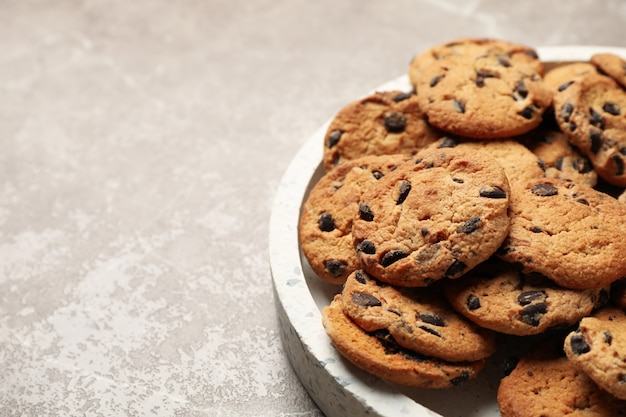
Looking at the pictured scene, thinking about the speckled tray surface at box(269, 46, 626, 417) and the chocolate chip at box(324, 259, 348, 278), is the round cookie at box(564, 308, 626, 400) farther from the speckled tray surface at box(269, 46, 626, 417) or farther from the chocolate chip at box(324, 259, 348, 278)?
the chocolate chip at box(324, 259, 348, 278)

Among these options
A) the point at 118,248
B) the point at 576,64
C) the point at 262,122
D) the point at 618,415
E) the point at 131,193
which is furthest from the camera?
the point at 262,122

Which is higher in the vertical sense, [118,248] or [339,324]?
[339,324]

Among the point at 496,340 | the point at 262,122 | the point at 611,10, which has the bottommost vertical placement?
the point at 262,122

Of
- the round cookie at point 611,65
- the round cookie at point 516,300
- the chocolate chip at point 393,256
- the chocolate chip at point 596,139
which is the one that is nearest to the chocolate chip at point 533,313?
the round cookie at point 516,300

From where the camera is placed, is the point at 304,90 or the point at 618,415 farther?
the point at 304,90

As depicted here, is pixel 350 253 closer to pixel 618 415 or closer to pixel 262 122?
pixel 618 415

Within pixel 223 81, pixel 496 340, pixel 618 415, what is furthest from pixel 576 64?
pixel 223 81
